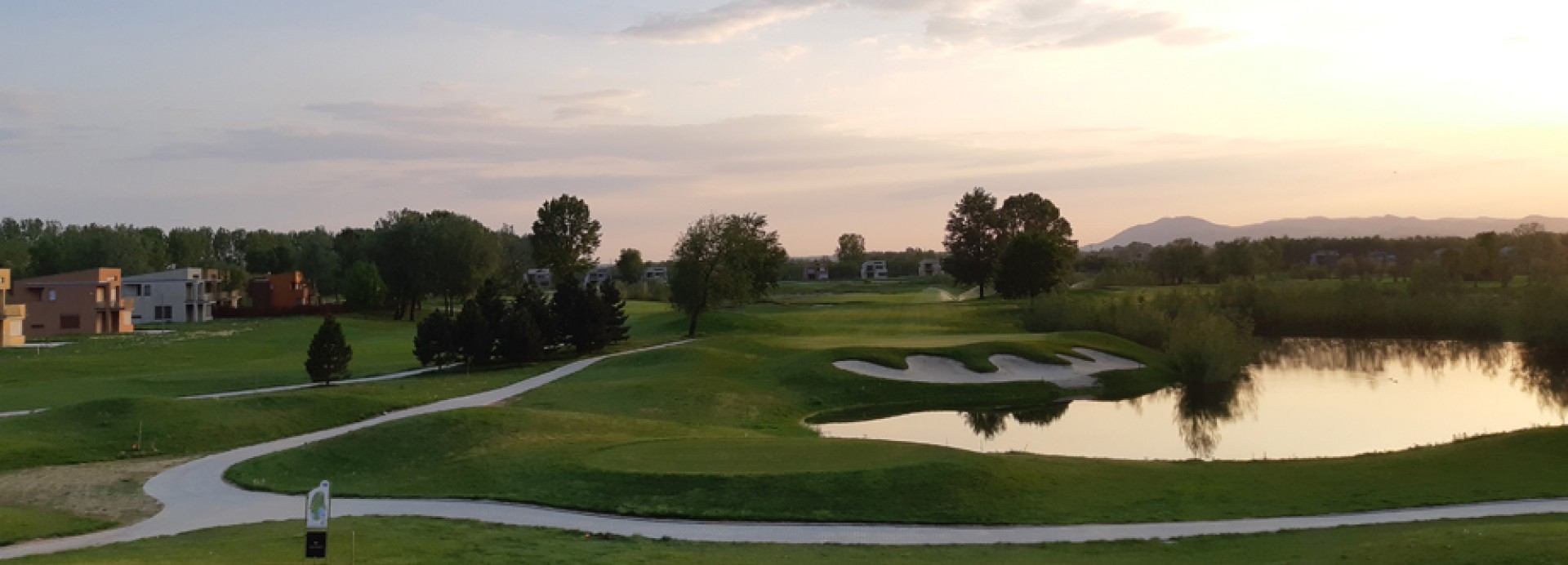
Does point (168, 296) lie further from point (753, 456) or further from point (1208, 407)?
point (753, 456)

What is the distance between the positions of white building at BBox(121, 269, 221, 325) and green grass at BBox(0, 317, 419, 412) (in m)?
10.3

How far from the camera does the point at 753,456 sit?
2395 centimetres

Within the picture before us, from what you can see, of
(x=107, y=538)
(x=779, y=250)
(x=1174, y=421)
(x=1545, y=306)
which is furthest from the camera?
(x=779, y=250)

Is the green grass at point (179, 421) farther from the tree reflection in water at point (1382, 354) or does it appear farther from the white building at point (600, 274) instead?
the white building at point (600, 274)

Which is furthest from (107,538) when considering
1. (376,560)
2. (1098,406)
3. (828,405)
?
(1098,406)

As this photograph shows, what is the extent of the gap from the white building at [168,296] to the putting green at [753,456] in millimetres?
76595

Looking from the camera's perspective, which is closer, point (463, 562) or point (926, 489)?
point (463, 562)

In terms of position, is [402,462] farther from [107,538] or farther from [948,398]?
[948,398]

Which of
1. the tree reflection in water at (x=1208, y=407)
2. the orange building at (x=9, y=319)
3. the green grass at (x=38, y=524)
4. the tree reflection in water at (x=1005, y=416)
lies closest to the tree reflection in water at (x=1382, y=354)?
the tree reflection in water at (x=1208, y=407)

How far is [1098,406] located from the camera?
43156 mm

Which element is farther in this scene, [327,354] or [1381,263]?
[1381,263]

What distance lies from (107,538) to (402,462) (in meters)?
7.49

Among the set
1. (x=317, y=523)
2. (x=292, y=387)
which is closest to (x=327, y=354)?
(x=292, y=387)

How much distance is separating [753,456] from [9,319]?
2484 inches
